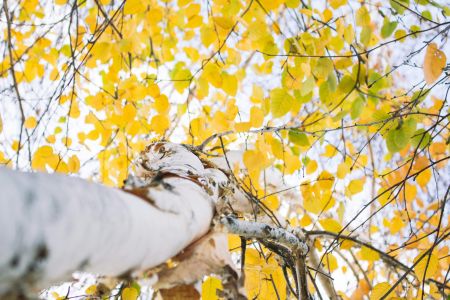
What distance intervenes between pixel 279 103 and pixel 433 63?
1.76ft

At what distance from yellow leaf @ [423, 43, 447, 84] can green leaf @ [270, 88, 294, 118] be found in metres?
0.48

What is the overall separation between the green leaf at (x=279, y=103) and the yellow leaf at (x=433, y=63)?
48cm

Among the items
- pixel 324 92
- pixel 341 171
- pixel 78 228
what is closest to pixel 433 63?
pixel 324 92

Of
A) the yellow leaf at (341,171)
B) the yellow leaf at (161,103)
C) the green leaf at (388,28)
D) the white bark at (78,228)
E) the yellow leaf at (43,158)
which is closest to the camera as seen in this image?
the white bark at (78,228)

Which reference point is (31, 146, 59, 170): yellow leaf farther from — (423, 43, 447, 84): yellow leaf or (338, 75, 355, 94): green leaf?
(423, 43, 447, 84): yellow leaf

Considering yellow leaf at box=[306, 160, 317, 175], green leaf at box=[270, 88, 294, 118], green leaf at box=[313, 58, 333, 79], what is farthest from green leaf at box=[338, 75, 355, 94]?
yellow leaf at box=[306, 160, 317, 175]

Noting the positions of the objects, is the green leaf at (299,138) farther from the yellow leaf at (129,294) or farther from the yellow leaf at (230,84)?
the yellow leaf at (129,294)

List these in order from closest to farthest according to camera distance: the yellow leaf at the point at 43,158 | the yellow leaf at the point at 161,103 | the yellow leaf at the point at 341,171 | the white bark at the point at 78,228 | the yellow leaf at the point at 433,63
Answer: the white bark at the point at 78,228 < the yellow leaf at the point at 433,63 < the yellow leaf at the point at 43,158 < the yellow leaf at the point at 341,171 < the yellow leaf at the point at 161,103

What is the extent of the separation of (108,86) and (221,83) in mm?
928

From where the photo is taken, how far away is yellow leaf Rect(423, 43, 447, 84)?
1219 millimetres

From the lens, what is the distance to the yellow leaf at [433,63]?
1219 mm

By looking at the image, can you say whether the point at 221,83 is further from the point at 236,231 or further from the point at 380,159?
the point at 380,159

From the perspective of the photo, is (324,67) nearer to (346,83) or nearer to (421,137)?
(346,83)

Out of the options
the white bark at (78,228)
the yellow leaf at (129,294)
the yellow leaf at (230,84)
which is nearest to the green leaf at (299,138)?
the yellow leaf at (230,84)
